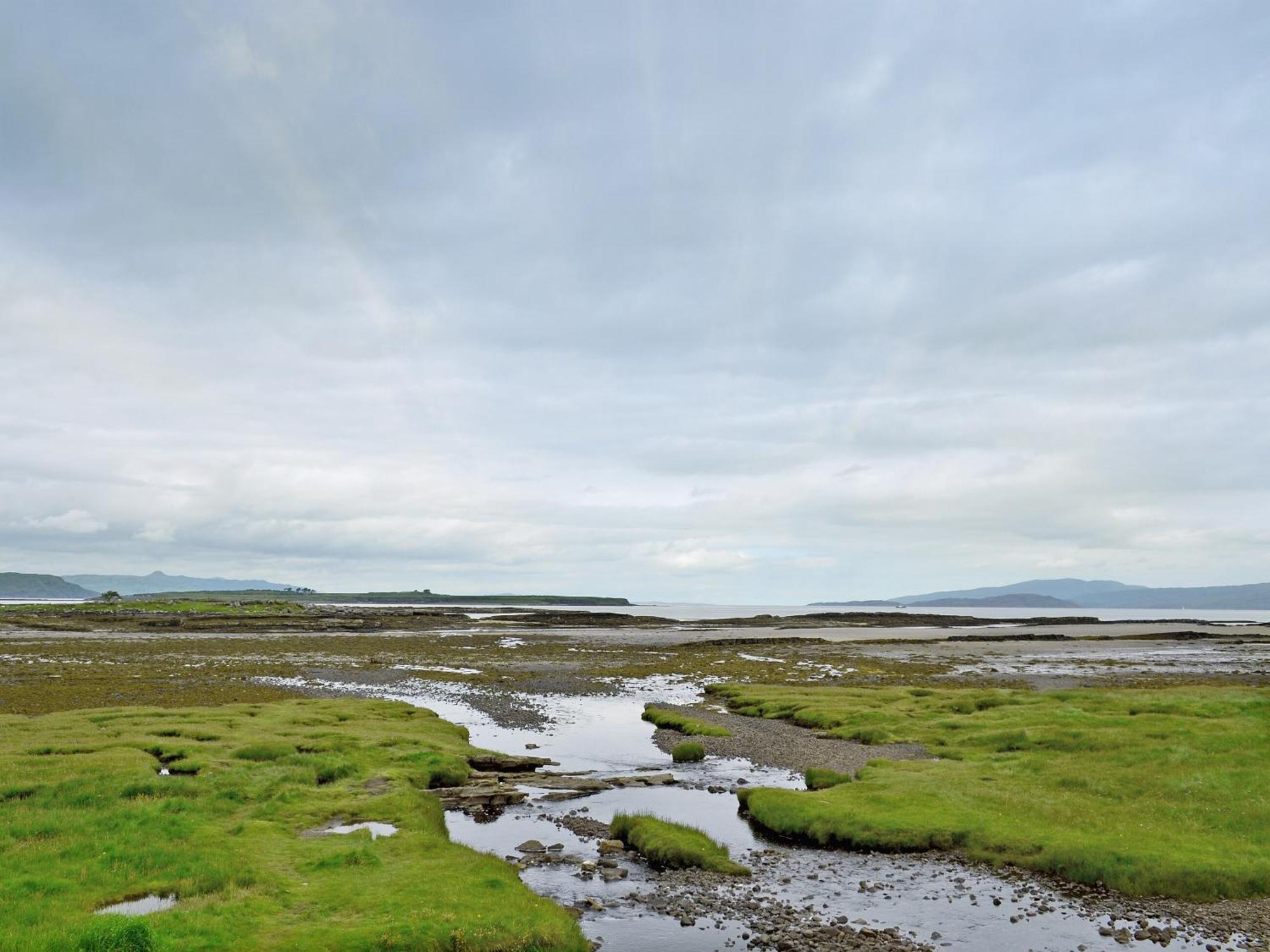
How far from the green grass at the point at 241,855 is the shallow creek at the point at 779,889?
2.11 meters

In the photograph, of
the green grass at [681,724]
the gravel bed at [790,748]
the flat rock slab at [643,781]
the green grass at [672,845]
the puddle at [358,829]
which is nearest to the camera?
the green grass at [672,845]

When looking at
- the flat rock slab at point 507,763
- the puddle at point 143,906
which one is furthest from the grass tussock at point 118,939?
the flat rock slab at point 507,763

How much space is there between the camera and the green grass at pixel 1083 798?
24641 millimetres

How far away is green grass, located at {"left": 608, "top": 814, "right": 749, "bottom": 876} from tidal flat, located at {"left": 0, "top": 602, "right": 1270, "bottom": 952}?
61 cm

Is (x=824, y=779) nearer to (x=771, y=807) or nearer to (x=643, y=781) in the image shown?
(x=771, y=807)

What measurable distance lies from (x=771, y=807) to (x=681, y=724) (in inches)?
915

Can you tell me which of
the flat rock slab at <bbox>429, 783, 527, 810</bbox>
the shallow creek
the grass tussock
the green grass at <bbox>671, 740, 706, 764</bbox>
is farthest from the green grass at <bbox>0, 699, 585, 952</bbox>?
the green grass at <bbox>671, 740, 706, 764</bbox>

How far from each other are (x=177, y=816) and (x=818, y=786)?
26.8 meters

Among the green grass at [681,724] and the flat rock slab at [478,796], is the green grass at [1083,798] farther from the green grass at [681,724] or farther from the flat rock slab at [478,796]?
the flat rock slab at [478,796]

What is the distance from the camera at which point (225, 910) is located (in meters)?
18.8

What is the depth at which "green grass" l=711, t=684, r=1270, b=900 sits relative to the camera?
24.6 m

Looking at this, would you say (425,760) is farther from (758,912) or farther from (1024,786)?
(1024,786)

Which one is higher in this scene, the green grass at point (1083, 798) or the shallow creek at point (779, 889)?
the green grass at point (1083, 798)

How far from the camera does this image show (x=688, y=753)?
4359 cm
